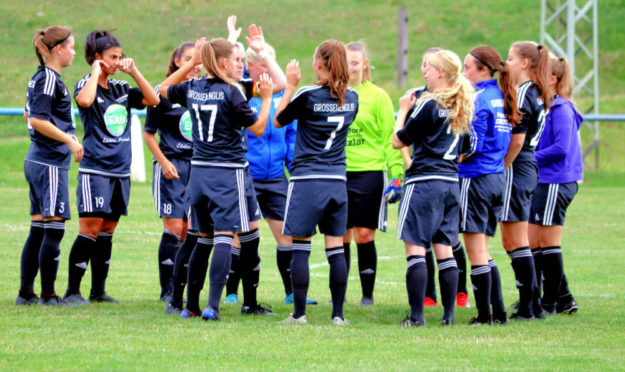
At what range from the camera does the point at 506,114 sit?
7.26 metres

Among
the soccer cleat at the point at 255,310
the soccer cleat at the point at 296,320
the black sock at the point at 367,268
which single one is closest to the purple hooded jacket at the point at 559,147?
the black sock at the point at 367,268

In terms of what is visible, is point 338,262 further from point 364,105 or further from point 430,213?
point 364,105

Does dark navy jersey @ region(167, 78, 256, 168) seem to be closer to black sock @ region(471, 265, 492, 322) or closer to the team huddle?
the team huddle

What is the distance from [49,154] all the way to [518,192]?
3866 mm

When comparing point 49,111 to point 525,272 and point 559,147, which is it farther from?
point 559,147

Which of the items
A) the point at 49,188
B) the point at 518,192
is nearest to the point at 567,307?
the point at 518,192

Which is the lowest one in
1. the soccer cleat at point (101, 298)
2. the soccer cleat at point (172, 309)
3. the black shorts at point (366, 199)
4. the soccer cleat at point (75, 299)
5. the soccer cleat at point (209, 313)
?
the soccer cleat at point (101, 298)

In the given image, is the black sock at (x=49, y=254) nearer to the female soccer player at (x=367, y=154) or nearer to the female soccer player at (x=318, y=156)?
the female soccer player at (x=318, y=156)

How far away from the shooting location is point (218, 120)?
22.9 feet

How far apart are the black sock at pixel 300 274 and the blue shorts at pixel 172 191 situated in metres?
1.65

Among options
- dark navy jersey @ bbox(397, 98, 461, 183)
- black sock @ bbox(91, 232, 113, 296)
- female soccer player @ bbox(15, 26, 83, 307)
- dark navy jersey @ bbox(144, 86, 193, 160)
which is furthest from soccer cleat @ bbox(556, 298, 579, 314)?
female soccer player @ bbox(15, 26, 83, 307)

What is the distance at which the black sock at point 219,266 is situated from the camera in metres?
7.02

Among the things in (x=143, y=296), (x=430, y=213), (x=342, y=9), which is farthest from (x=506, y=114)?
(x=342, y=9)

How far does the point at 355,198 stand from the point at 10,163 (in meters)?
14.0
